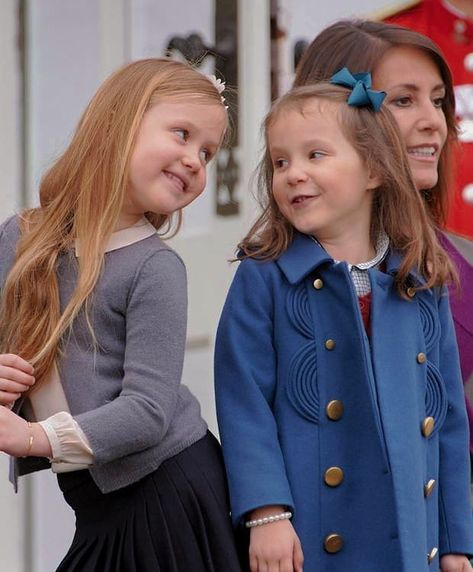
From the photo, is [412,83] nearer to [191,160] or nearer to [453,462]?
[191,160]

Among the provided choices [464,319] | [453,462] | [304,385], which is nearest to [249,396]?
[304,385]

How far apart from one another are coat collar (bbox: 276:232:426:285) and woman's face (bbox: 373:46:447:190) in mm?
284

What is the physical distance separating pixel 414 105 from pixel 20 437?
111 cm

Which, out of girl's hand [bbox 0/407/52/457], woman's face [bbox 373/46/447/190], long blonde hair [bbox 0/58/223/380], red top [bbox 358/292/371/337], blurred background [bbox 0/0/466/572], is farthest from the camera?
blurred background [bbox 0/0/466/572]

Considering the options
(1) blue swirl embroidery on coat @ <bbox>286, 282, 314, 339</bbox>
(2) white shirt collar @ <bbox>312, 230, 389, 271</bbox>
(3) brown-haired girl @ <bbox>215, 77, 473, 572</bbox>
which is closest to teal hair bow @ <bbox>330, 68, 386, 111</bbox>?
(3) brown-haired girl @ <bbox>215, 77, 473, 572</bbox>

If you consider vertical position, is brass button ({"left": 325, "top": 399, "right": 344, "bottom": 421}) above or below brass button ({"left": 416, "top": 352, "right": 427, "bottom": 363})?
below

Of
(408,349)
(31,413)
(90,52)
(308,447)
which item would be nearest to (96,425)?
(31,413)

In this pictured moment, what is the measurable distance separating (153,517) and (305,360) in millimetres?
384

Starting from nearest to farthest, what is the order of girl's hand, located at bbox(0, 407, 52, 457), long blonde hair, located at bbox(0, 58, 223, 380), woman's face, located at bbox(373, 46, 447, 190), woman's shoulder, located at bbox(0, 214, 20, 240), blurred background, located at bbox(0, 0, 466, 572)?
girl's hand, located at bbox(0, 407, 52, 457), long blonde hair, located at bbox(0, 58, 223, 380), woman's shoulder, located at bbox(0, 214, 20, 240), woman's face, located at bbox(373, 46, 447, 190), blurred background, located at bbox(0, 0, 466, 572)

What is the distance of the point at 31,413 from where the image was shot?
239cm

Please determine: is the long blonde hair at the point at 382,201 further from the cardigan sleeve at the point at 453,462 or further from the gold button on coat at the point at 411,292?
the cardigan sleeve at the point at 453,462

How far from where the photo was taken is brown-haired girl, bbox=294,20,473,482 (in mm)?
2816

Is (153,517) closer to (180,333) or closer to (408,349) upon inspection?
(180,333)

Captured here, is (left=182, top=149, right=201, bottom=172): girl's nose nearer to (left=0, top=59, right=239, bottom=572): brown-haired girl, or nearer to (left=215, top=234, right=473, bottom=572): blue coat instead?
(left=0, top=59, right=239, bottom=572): brown-haired girl
